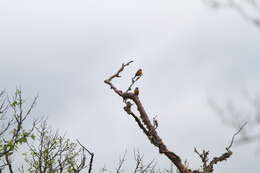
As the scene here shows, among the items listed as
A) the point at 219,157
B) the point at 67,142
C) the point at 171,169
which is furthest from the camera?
the point at 171,169

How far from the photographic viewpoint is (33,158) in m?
21.5

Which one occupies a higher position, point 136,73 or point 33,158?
point 33,158

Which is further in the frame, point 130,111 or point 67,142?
point 67,142

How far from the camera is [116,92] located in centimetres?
263

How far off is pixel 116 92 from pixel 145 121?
34 cm

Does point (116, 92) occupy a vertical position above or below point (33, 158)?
below

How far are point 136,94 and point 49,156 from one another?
1980cm

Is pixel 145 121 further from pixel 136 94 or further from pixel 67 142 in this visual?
pixel 67 142

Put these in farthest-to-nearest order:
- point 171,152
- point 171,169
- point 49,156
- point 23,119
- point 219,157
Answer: point 171,169 → point 49,156 → point 23,119 → point 219,157 → point 171,152

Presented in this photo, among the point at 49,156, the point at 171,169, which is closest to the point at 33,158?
the point at 49,156

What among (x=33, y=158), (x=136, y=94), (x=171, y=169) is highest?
(x=171, y=169)

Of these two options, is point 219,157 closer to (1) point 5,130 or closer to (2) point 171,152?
(2) point 171,152

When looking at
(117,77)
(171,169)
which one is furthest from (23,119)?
(171,169)

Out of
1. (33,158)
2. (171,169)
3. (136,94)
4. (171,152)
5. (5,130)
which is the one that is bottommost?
(171,152)
